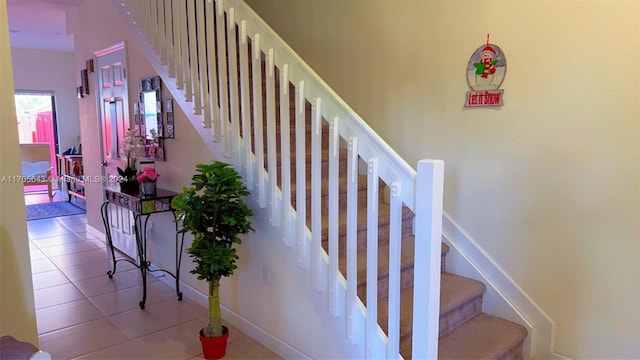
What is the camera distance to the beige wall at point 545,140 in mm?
2006

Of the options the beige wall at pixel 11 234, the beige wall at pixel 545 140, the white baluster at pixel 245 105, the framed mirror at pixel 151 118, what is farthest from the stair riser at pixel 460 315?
the framed mirror at pixel 151 118

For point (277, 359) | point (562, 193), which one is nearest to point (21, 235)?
point (277, 359)

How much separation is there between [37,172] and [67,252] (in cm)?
464

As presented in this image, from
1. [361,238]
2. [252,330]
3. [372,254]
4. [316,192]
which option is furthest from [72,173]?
[372,254]

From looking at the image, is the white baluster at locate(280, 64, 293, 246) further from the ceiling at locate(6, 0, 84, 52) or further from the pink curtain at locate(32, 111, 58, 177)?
the pink curtain at locate(32, 111, 58, 177)

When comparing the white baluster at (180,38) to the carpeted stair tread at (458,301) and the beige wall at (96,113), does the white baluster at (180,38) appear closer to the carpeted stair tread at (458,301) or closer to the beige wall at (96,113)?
the beige wall at (96,113)

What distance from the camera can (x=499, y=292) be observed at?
247 centimetres

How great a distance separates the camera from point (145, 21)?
10.7 ft

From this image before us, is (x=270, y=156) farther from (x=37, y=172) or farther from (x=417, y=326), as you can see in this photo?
(x=37, y=172)

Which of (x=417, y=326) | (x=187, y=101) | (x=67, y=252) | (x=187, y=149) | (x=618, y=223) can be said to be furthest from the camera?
(x=67, y=252)

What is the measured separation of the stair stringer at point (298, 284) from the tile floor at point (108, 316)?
10cm

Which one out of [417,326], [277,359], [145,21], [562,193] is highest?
[145,21]

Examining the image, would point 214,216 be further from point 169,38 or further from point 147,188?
point 169,38

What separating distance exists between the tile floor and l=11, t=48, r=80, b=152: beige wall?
5007 mm
